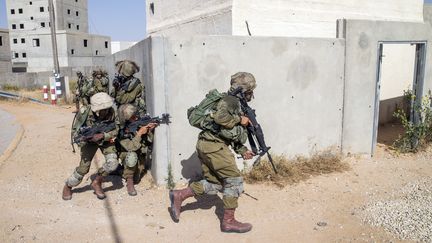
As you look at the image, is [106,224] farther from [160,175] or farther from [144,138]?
[144,138]

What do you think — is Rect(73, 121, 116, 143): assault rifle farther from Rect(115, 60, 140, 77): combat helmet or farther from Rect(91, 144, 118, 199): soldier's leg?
Rect(115, 60, 140, 77): combat helmet

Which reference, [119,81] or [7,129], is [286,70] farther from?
[7,129]

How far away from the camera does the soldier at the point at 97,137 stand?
12.9 feet

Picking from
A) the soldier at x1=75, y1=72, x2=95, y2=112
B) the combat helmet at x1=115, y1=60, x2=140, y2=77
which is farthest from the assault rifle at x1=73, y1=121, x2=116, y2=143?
the soldier at x1=75, y1=72, x2=95, y2=112

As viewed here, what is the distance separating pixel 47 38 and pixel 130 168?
128ft

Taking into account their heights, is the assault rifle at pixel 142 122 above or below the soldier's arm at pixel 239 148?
above

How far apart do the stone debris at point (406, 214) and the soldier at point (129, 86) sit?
3.04m

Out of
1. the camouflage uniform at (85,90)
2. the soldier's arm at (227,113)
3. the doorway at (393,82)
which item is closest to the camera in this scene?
the soldier's arm at (227,113)

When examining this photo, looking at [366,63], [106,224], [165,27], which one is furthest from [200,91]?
[165,27]

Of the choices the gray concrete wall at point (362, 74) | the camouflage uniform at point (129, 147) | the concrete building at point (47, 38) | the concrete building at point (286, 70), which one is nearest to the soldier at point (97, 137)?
the camouflage uniform at point (129, 147)

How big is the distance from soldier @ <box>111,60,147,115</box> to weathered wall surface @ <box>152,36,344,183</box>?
649mm

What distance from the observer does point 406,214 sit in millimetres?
3684

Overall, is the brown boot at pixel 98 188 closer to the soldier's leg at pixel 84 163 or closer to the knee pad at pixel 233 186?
the soldier's leg at pixel 84 163

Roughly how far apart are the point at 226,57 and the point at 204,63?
1.04 feet
